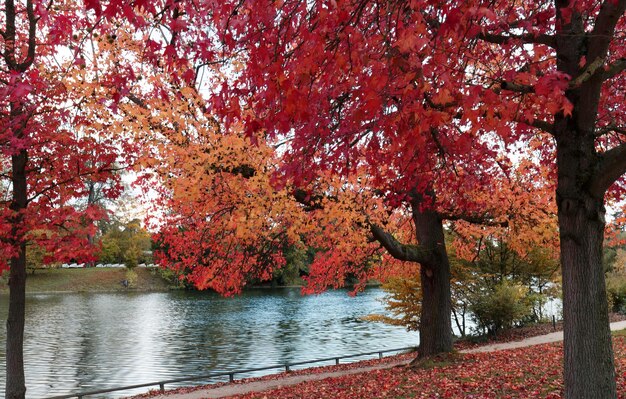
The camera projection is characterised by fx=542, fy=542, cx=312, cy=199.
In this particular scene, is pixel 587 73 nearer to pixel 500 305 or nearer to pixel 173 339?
pixel 500 305

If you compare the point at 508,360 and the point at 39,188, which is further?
the point at 508,360

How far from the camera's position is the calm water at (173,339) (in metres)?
19.8

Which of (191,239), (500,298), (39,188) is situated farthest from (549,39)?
(500,298)

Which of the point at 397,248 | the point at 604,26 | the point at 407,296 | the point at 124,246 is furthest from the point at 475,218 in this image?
the point at 124,246

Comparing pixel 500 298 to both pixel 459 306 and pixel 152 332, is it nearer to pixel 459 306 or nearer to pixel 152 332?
pixel 459 306

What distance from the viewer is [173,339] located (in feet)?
89.9

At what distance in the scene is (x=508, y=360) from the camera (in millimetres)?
12680

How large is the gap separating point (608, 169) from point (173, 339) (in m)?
24.8

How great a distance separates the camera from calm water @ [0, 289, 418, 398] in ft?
65.0

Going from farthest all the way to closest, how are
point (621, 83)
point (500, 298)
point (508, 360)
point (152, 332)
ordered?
point (152, 332) < point (500, 298) < point (508, 360) < point (621, 83)

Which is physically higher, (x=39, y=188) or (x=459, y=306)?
(x=39, y=188)

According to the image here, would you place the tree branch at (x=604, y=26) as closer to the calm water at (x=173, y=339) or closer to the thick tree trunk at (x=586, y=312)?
the thick tree trunk at (x=586, y=312)

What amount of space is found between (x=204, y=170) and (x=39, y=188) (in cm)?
293

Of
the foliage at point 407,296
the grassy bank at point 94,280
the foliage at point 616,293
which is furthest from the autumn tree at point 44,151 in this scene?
the grassy bank at point 94,280
